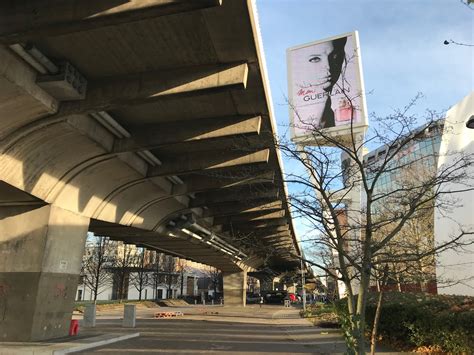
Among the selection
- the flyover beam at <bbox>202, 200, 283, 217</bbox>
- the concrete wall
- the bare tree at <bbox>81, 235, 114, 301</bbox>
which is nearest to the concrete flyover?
the flyover beam at <bbox>202, 200, 283, 217</bbox>

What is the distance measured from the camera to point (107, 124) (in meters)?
13.1

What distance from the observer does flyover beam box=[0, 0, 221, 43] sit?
7047 mm

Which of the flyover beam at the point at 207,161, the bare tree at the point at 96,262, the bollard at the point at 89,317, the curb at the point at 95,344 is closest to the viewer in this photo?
the curb at the point at 95,344

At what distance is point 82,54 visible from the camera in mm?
9930

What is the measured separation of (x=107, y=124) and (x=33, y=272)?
16.1 ft

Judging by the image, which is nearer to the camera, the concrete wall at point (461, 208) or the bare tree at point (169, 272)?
the concrete wall at point (461, 208)

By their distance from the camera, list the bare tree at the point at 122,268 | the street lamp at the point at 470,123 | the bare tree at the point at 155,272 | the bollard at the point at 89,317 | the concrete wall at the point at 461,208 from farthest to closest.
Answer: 1. the bare tree at the point at 155,272
2. the bare tree at the point at 122,268
3. the bollard at the point at 89,317
4. the concrete wall at the point at 461,208
5. the street lamp at the point at 470,123

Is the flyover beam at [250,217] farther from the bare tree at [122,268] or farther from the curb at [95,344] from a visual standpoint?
the bare tree at [122,268]

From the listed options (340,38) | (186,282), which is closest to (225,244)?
(340,38)

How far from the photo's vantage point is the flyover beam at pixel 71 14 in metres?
7.05

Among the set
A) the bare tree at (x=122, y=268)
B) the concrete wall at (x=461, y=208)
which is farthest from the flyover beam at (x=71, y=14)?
the bare tree at (x=122, y=268)

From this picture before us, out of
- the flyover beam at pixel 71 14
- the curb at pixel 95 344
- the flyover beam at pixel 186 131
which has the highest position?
the flyover beam at pixel 186 131

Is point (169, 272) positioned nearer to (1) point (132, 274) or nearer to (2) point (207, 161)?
(1) point (132, 274)

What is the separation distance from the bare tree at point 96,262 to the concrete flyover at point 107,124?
3652cm
